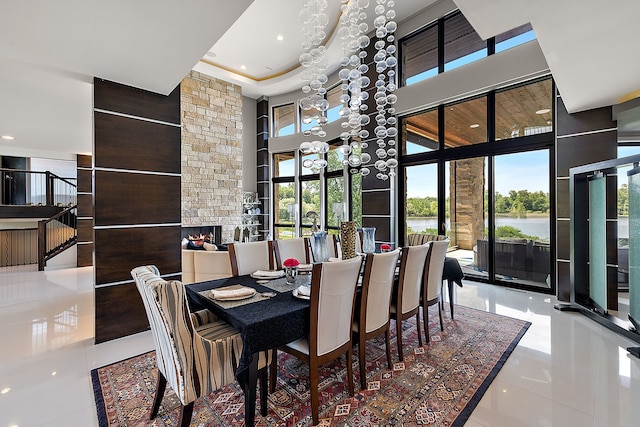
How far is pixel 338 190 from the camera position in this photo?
775 centimetres

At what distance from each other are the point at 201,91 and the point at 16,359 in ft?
21.0

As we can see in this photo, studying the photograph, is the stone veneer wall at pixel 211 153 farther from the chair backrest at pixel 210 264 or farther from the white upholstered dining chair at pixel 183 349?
the white upholstered dining chair at pixel 183 349

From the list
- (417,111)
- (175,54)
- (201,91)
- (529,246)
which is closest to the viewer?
(175,54)

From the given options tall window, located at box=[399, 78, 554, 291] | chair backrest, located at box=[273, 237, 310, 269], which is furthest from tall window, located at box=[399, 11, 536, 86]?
chair backrest, located at box=[273, 237, 310, 269]

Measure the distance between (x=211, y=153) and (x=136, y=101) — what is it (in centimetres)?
436

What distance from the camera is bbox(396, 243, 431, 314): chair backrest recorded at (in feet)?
8.18

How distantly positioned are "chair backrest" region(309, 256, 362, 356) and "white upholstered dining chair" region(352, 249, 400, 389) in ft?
0.55

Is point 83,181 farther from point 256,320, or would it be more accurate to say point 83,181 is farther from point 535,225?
point 535,225

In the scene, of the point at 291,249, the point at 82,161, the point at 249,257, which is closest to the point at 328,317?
the point at 249,257

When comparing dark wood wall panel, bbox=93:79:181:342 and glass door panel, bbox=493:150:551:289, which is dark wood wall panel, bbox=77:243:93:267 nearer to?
dark wood wall panel, bbox=93:79:181:342

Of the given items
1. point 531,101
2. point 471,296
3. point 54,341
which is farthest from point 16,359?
point 531,101

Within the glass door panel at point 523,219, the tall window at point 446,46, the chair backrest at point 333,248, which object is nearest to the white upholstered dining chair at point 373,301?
the chair backrest at point 333,248

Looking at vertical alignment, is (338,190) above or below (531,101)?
below

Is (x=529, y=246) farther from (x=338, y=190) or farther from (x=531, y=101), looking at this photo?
(x=338, y=190)
